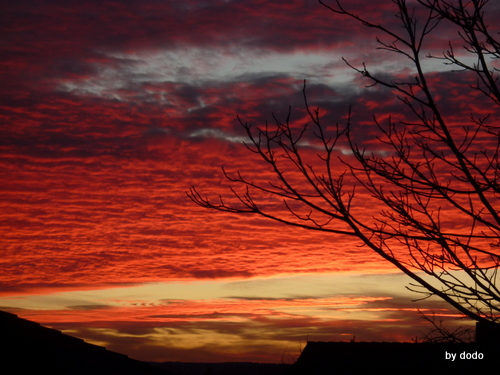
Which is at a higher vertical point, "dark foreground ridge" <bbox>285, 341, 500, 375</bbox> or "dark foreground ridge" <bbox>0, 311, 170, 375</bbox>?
"dark foreground ridge" <bbox>285, 341, 500, 375</bbox>

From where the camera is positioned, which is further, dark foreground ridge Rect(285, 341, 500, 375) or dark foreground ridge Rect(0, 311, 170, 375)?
dark foreground ridge Rect(285, 341, 500, 375)

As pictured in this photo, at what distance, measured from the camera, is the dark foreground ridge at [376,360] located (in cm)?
1452

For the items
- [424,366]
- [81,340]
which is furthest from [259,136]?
[81,340]

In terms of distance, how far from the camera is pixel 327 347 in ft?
60.3

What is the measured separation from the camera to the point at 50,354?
14773 millimetres

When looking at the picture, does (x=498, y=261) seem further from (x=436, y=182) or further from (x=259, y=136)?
(x=259, y=136)

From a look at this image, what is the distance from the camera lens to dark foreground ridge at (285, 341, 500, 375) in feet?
47.6

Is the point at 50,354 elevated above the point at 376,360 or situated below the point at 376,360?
below

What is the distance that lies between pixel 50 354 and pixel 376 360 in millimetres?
8995

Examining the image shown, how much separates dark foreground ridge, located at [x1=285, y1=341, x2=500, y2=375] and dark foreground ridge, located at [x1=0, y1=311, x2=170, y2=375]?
5191 mm

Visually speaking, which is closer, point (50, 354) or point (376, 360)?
point (50, 354)

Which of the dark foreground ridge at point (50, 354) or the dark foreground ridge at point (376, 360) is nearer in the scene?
the dark foreground ridge at point (50, 354)

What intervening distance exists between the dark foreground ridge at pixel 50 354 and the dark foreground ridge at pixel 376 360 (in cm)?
519

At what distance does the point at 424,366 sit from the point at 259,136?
1206 cm
